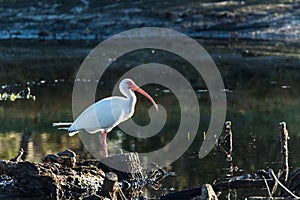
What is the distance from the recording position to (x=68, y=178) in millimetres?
11375

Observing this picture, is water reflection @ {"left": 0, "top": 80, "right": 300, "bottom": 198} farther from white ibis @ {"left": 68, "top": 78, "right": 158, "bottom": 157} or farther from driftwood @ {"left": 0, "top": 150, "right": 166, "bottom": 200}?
white ibis @ {"left": 68, "top": 78, "right": 158, "bottom": 157}

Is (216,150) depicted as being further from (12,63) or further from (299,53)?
(299,53)

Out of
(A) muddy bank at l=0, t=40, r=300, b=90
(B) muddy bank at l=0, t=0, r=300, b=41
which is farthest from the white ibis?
(B) muddy bank at l=0, t=0, r=300, b=41

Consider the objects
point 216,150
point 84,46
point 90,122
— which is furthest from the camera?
point 84,46

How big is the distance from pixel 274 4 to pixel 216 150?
3371 centimetres

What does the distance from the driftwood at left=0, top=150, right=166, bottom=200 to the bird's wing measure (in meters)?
1.01

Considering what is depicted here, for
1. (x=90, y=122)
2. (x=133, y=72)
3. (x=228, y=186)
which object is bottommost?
(x=228, y=186)

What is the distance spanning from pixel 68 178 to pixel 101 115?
190 cm

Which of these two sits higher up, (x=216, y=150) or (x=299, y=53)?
(x=299, y=53)

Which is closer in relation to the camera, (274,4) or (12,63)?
(12,63)

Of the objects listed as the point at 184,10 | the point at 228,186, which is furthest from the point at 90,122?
the point at 184,10

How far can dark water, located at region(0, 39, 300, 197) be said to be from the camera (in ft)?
43.3

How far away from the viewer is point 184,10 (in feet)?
155

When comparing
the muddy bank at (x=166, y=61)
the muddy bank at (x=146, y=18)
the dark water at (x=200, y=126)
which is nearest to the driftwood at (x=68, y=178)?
the dark water at (x=200, y=126)
